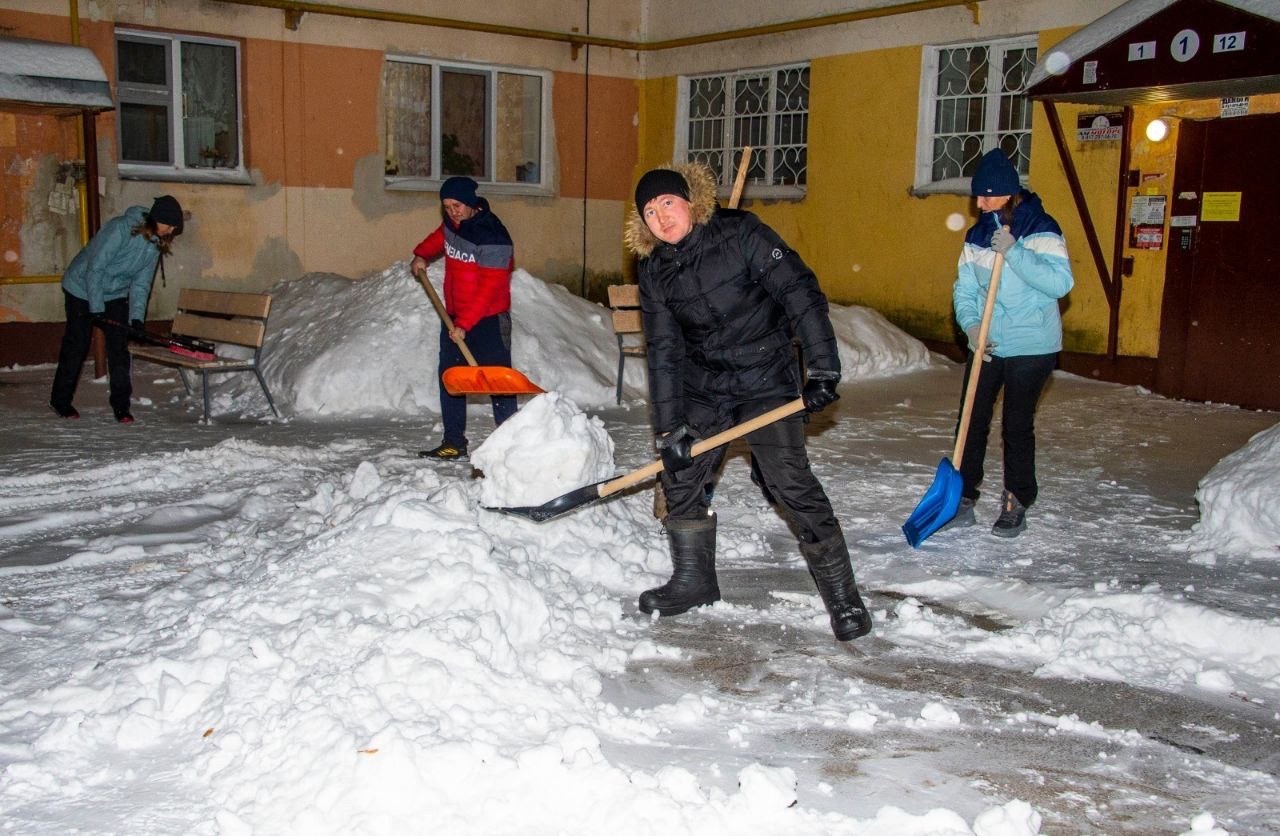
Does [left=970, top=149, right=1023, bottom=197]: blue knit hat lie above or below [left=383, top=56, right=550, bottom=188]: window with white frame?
below

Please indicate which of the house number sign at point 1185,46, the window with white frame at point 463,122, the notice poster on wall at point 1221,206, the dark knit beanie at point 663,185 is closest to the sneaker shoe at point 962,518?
the dark knit beanie at point 663,185

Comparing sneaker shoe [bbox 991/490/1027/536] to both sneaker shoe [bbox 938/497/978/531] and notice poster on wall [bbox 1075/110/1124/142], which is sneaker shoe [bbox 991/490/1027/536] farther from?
notice poster on wall [bbox 1075/110/1124/142]

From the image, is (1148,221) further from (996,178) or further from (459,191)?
(459,191)

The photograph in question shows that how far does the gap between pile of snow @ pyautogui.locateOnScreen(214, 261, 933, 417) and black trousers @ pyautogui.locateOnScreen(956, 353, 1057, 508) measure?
4328 mm

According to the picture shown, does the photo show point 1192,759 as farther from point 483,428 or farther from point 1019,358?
point 483,428

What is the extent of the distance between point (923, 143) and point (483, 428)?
245 inches

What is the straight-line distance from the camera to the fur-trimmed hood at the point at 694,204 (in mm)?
4512

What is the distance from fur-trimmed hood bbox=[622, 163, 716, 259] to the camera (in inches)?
178

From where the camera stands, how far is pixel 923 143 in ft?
40.9

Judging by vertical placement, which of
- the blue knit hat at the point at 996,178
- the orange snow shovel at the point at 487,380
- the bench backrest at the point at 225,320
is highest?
the blue knit hat at the point at 996,178

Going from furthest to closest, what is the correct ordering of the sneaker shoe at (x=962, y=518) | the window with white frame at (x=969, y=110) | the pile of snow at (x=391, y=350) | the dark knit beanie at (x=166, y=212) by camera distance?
the window with white frame at (x=969, y=110), the pile of snow at (x=391, y=350), the dark knit beanie at (x=166, y=212), the sneaker shoe at (x=962, y=518)

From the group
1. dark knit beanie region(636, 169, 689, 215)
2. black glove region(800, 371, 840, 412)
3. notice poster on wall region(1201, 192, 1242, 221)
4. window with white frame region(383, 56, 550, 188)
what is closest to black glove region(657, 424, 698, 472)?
black glove region(800, 371, 840, 412)

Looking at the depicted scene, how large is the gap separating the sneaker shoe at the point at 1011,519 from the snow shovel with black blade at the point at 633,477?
2.10m

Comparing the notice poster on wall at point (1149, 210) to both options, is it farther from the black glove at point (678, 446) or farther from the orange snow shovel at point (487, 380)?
the black glove at point (678, 446)
